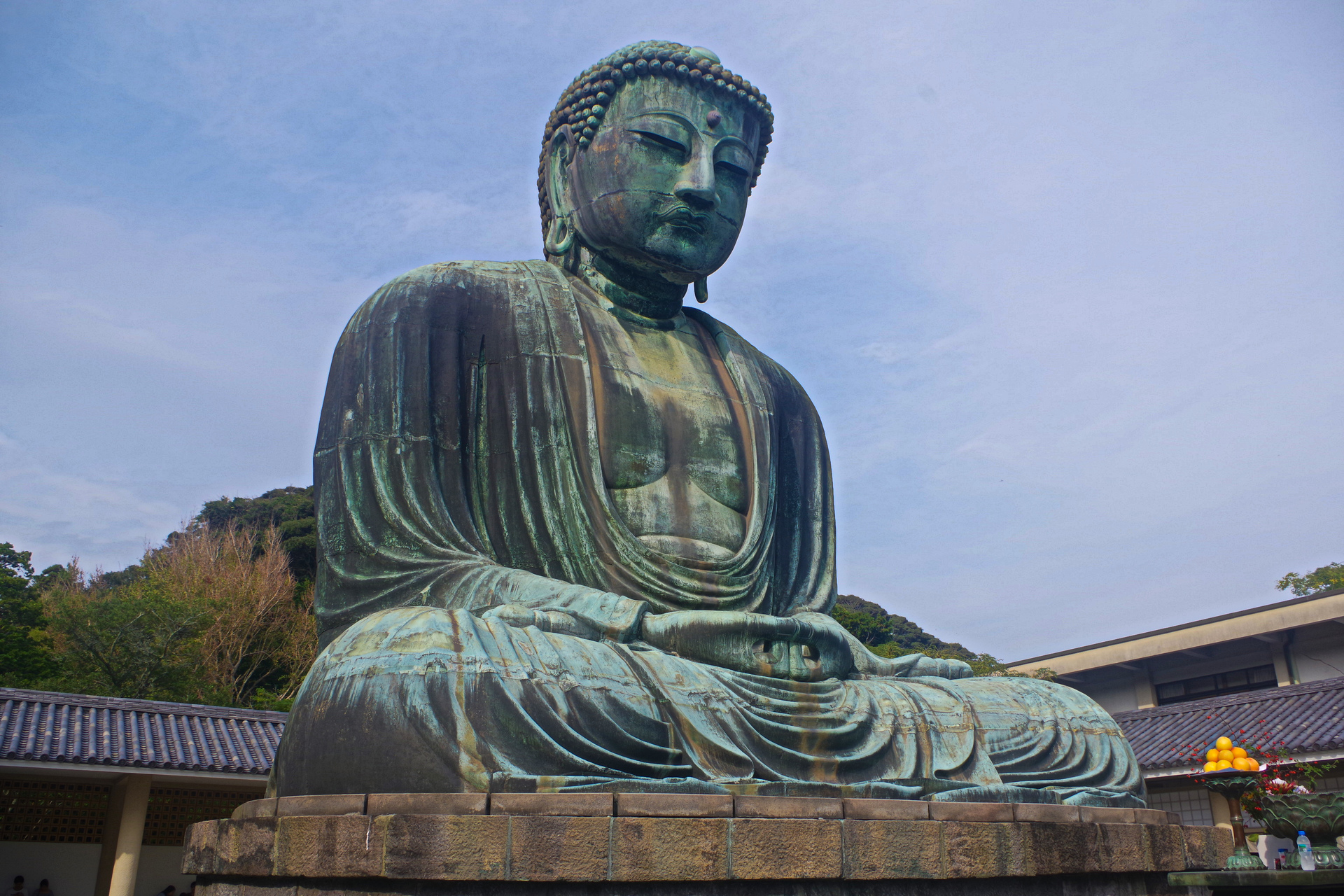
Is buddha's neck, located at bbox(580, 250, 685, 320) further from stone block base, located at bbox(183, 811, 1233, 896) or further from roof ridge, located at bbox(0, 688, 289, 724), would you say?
roof ridge, located at bbox(0, 688, 289, 724)

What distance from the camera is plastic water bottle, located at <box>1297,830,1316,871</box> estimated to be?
7211mm

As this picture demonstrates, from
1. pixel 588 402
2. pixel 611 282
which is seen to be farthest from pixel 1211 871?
pixel 611 282

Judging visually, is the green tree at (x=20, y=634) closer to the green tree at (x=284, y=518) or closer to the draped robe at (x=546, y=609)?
the green tree at (x=284, y=518)

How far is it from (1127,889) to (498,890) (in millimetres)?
2823

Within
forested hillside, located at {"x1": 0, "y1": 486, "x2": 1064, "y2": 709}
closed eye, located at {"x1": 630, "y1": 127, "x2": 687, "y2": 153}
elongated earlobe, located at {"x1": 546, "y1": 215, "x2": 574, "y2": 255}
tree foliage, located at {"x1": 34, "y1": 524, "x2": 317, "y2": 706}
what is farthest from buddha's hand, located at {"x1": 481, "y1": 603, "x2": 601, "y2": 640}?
tree foliage, located at {"x1": 34, "y1": 524, "x2": 317, "y2": 706}

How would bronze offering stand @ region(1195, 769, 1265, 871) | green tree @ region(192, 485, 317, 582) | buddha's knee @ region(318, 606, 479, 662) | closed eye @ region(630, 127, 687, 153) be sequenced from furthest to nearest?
green tree @ region(192, 485, 317, 582)
bronze offering stand @ region(1195, 769, 1265, 871)
closed eye @ region(630, 127, 687, 153)
buddha's knee @ region(318, 606, 479, 662)

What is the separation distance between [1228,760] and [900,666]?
5.09 m

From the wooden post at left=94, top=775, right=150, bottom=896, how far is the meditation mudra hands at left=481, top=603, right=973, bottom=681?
13.0m

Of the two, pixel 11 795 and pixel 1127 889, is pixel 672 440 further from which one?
pixel 11 795

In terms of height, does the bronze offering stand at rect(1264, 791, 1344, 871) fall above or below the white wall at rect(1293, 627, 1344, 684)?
below

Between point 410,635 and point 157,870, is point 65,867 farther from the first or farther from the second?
point 410,635

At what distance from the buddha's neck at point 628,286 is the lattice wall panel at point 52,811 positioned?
44.5 feet

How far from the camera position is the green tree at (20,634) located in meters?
22.1

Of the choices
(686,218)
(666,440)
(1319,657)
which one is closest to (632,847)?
(666,440)
